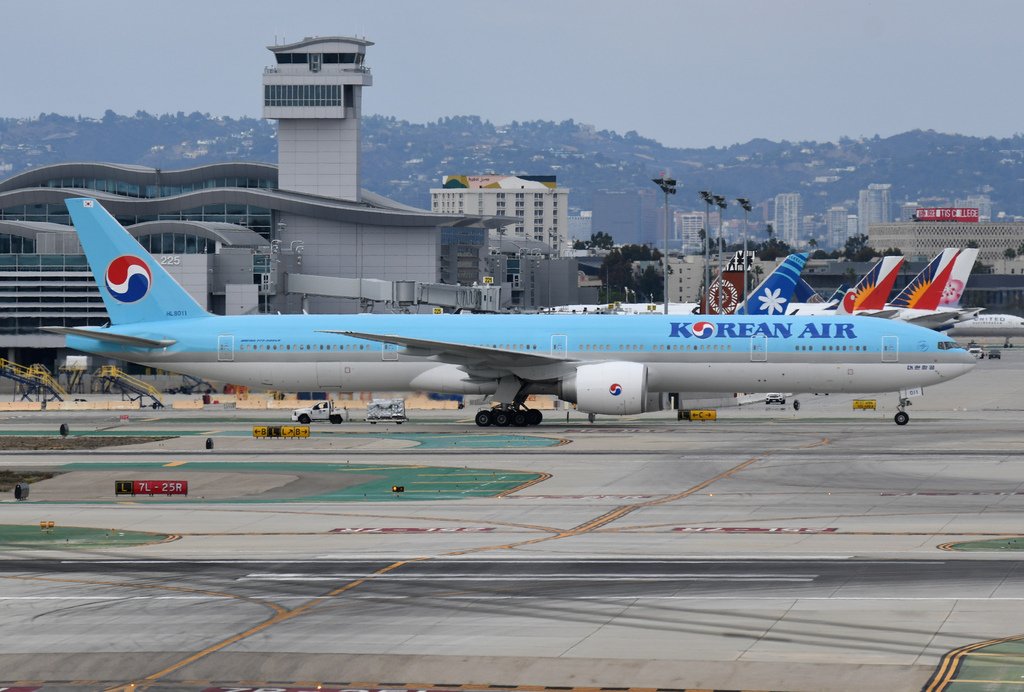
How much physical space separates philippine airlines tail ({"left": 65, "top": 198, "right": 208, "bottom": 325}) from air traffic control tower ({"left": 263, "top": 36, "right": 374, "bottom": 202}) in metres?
83.7

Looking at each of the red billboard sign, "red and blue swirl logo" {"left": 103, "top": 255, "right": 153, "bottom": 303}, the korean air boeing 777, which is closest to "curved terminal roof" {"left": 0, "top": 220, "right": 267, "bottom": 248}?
"red and blue swirl logo" {"left": 103, "top": 255, "right": 153, "bottom": 303}

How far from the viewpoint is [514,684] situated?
20.5 meters

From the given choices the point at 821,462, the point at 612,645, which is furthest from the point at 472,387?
the point at 612,645

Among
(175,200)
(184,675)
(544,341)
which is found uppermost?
(175,200)

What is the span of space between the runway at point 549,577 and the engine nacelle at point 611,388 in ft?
31.9

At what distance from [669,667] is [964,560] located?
1107 cm

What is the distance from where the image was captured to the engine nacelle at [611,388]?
6266 centimetres

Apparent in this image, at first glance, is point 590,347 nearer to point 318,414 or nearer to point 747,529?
point 318,414

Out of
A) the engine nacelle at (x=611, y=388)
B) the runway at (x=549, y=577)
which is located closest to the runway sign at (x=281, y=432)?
the runway at (x=549, y=577)

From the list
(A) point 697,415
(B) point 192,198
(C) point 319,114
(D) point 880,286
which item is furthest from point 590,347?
(C) point 319,114

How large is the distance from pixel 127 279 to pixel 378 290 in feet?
191

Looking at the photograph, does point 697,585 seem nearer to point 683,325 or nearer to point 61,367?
point 683,325

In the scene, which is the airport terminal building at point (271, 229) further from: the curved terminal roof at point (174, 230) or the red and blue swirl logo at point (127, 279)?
the red and blue swirl logo at point (127, 279)

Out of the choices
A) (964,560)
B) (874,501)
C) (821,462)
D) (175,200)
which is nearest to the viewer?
(964,560)
